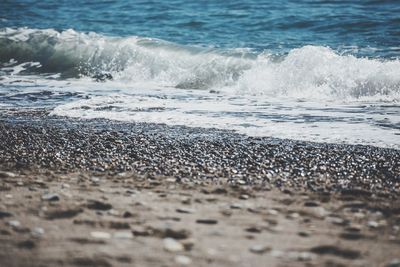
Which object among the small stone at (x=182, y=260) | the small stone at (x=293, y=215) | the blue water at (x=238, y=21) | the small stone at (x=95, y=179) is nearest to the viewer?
the small stone at (x=182, y=260)

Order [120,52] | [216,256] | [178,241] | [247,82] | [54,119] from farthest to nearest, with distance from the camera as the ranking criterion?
[120,52] < [247,82] < [54,119] < [178,241] < [216,256]

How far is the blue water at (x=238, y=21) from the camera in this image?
13766mm

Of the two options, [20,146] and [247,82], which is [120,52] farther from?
[20,146]

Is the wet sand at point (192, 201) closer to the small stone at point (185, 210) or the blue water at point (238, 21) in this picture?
the small stone at point (185, 210)

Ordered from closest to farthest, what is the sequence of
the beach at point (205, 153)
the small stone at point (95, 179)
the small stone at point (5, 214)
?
the beach at point (205, 153) → the small stone at point (5, 214) → the small stone at point (95, 179)

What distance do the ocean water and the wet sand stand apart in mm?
1247

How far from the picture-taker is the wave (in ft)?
31.6

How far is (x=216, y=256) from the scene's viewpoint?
262cm

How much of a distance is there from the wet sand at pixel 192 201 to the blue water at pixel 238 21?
26.7ft

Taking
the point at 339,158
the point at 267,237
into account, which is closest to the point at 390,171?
the point at 339,158

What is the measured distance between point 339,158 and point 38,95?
6899mm

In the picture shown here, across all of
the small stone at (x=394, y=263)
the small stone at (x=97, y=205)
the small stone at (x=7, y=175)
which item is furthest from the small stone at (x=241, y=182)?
the small stone at (x=7, y=175)

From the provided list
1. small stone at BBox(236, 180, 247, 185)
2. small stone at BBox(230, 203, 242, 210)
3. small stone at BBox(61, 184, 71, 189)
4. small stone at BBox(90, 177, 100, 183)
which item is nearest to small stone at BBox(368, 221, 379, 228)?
small stone at BBox(230, 203, 242, 210)

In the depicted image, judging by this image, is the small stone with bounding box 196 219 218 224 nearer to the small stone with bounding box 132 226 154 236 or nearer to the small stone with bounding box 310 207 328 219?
the small stone with bounding box 132 226 154 236
